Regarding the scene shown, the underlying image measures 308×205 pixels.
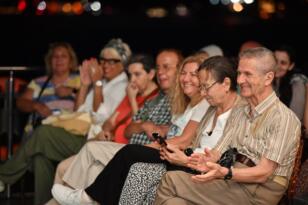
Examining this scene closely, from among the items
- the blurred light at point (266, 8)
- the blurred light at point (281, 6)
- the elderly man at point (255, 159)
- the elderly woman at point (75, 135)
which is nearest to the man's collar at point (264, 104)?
the elderly man at point (255, 159)

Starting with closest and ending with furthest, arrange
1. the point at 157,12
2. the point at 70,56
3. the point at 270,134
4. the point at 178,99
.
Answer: the point at 270,134
the point at 178,99
the point at 70,56
the point at 157,12

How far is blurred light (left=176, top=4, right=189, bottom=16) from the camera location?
88.1ft

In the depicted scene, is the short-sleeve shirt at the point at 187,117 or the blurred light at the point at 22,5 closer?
the short-sleeve shirt at the point at 187,117

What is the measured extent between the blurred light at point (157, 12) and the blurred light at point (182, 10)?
1.24 feet

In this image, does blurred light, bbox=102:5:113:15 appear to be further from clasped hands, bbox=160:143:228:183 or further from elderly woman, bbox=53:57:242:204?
clasped hands, bbox=160:143:228:183

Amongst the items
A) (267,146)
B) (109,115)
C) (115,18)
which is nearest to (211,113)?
(267,146)

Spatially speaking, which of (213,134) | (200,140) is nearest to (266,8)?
(200,140)

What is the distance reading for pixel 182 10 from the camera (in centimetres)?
2744

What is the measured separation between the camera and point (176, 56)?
801 cm

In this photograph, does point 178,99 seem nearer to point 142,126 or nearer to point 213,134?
point 142,126

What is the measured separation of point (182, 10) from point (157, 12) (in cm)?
73

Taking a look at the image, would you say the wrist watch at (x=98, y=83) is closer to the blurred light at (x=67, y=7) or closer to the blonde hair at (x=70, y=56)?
the blonde hair at (x=70, y=56)

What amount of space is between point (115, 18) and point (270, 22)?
5372mm

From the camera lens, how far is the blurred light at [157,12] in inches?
1049
